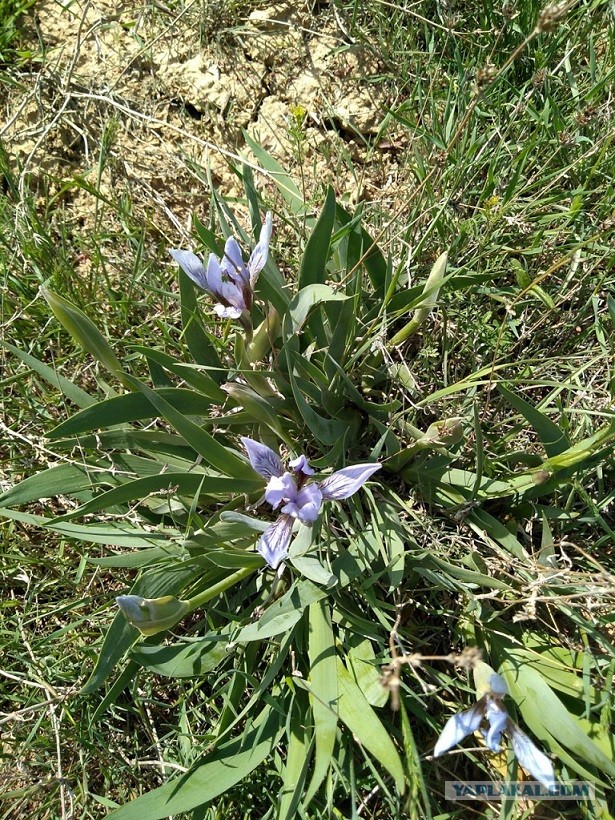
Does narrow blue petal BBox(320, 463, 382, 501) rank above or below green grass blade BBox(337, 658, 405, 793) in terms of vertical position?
above

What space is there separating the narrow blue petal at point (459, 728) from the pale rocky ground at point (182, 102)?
153 cm

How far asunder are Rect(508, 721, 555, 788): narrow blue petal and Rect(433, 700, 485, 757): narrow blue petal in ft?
0.30

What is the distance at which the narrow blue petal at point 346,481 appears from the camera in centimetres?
122

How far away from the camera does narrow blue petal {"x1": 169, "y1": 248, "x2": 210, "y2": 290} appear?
135 cm

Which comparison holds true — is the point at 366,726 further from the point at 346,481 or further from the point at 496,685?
the point at 346,481

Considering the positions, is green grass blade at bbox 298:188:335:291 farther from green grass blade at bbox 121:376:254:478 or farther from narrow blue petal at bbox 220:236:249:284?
green grass blade at bbox 121:376:254:478

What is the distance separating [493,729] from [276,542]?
48 centimetres

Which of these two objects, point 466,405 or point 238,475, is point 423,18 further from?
point 238,475

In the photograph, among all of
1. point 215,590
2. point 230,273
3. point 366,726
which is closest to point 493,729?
point 366,726

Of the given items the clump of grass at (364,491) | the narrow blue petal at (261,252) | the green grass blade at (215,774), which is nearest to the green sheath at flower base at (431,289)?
the clump of grass at (364,491)

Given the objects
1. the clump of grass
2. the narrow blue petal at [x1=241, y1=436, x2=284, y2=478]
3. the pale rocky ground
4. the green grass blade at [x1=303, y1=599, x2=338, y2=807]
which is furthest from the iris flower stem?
the pale rocky ground

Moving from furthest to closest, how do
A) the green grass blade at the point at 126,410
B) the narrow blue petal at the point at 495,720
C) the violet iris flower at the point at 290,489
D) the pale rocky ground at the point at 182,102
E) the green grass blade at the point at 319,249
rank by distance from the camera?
the pale rocky ground at the point at 182,102
the green grass blade at the point at 319,249
the green grass blade at the point at 126,410
the violet iris flower at the point at 290,489
the narrow blue petal at the point at 495,720

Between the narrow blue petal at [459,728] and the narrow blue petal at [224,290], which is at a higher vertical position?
the narrow blue petal at [224,290]

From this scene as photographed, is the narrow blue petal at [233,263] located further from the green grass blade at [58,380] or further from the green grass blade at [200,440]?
the green grass blade at [58,380]
